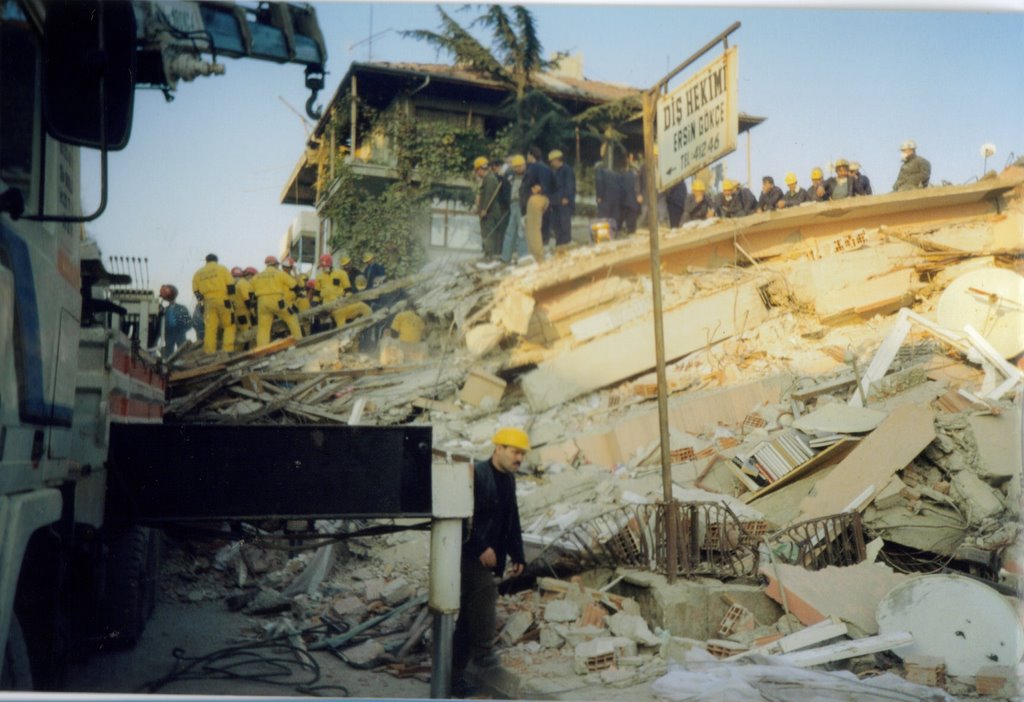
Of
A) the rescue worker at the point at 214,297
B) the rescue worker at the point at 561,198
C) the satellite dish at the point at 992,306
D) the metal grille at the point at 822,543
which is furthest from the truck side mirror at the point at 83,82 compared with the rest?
the satellite dish at the point at 992,306

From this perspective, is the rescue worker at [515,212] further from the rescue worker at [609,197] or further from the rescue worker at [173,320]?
the rescue worker at [173,320]

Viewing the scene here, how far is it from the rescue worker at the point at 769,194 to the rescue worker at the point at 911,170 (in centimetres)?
67

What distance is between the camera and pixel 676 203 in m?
5.80

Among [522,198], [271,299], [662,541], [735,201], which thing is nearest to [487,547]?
[662,541]

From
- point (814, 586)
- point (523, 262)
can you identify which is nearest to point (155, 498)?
point (523, 262)

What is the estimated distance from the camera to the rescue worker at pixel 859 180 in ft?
17.6

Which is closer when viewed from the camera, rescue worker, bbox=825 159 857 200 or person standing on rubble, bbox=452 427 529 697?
person standing on rubble, bbox=452 427 529 697

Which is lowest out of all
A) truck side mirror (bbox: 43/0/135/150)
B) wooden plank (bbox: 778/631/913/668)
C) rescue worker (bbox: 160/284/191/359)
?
wooden plank (bbox: 778/631/913/668)

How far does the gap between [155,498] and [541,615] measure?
244cm

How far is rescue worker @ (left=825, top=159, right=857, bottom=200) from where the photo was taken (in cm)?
538

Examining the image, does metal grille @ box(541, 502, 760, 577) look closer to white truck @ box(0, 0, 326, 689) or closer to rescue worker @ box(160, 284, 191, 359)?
rescue worker @ box(160, 284, 191, 359)

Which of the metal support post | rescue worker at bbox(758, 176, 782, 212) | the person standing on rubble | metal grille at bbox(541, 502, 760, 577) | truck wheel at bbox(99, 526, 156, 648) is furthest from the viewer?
rescue worker at bbox(758, 176, 782, 212)

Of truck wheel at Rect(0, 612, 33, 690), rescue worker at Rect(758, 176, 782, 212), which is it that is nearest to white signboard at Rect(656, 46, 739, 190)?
rescue worker at Rect(758, 176, 782, 212)

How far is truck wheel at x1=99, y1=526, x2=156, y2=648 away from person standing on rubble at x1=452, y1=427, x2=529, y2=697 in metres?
1.64
